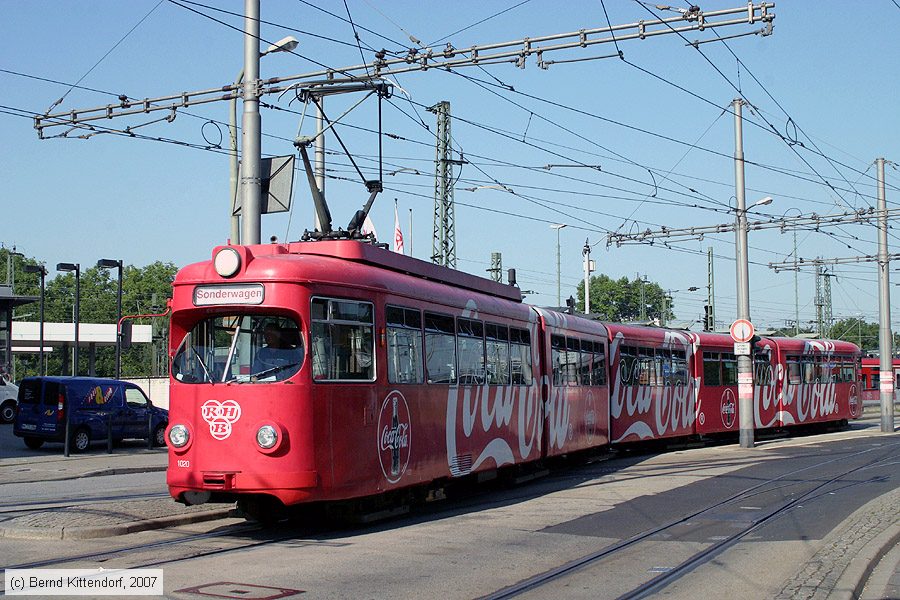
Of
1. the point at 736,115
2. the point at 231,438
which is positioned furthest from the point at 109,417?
the point at 736,115

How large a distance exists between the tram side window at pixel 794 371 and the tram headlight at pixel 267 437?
25772mm

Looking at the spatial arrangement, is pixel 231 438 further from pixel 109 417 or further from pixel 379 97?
pixel 109 417

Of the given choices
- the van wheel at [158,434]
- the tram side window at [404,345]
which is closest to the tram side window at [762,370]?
the van wheel at [158,434]

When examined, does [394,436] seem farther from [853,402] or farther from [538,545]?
[853,402]

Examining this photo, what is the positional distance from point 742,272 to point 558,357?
10.2m

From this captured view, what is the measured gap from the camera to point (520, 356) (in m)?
17.6

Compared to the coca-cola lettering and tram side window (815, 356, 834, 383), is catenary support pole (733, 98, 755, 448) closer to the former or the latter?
the coca-cola lettering

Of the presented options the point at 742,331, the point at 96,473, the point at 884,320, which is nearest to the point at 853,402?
the point at 884,320

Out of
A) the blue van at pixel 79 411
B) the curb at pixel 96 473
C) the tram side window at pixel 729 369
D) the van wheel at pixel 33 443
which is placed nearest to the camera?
the curb at pixel 96 473

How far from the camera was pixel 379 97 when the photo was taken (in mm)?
15898

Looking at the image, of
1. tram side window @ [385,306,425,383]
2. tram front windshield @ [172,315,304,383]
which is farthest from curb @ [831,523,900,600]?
tram front windshield @ [172,315,304,383]

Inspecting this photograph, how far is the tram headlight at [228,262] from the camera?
11.8m

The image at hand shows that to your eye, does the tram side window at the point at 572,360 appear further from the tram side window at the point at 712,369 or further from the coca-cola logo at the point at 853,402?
the coca-cola logo at the point at 853,402

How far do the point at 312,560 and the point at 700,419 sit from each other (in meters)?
20.4
